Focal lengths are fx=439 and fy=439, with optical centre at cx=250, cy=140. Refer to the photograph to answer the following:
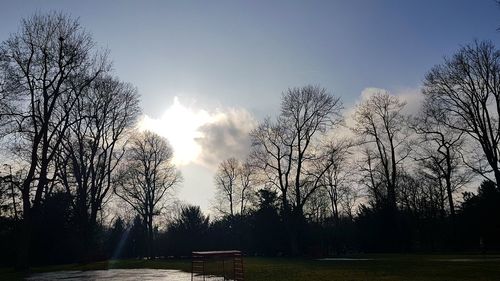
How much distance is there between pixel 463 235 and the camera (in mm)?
39719

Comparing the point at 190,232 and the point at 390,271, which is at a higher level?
the point at 190,232

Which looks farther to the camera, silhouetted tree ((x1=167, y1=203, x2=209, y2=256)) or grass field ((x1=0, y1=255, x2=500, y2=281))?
silhouetted tree ((x1=167, y1=203, x2=209, y2=256))

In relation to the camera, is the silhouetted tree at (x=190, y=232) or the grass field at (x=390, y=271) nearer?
the grass field at (x=390, y=271)

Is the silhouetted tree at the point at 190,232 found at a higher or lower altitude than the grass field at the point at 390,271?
higher

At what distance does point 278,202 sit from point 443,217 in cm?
1875

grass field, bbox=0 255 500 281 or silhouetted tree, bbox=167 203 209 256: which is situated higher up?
silhouetted tree, bbox=167 203 209 256

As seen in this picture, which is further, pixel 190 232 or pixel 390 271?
pixel 190 232

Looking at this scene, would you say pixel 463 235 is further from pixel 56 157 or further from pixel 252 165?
pixel 56 157

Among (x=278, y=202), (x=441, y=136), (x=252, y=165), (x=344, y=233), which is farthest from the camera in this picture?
(x=344, y=233)

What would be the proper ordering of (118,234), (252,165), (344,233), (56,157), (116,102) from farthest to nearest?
(118,234)
(344,233)
(252,165)
(116,102)
(56,157)

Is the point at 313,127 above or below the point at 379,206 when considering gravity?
above

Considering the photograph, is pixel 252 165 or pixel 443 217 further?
pixel 443 217

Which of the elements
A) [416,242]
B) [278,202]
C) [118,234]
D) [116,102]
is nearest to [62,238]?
[116,102]

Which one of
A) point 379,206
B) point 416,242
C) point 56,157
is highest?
point 56,157
